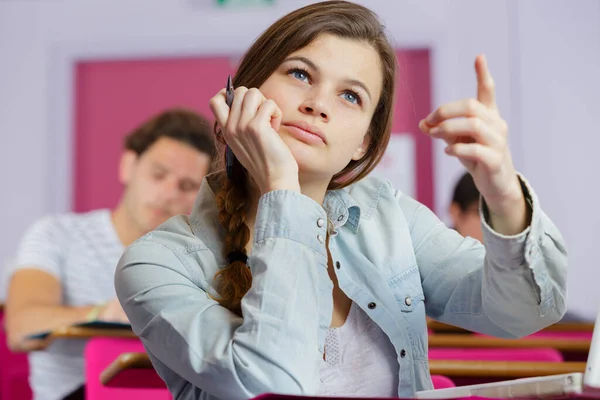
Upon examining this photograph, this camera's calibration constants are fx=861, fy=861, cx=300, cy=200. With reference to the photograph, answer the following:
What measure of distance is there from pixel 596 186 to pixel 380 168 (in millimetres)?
1096

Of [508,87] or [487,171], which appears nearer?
[487,171]

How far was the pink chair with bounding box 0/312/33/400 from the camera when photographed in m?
2.98

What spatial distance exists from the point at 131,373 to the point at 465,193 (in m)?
1.84

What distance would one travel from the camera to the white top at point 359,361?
1259mm

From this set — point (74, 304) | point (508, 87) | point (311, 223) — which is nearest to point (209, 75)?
point (508, 87)

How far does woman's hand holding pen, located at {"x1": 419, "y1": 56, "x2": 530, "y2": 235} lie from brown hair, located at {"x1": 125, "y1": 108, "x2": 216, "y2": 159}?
73.7 inches

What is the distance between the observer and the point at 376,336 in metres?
1.30

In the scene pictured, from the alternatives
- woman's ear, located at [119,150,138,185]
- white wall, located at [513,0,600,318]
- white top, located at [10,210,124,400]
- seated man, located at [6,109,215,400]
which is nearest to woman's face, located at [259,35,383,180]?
seated man, located at [6,109,215,400]

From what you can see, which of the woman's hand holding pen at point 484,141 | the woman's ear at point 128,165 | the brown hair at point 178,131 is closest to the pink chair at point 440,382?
the woman's hand holding pen at point 484,141

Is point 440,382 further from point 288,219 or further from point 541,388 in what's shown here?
point 541,388

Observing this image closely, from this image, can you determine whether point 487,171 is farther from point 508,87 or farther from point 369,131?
point 508,87

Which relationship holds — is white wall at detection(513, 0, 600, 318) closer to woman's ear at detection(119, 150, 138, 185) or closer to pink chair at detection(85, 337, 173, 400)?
woman's ear at detection(119, 150, 138, 185)

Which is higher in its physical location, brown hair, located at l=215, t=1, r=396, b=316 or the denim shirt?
brown hair, located at l=215, t=1, r=396, b=316

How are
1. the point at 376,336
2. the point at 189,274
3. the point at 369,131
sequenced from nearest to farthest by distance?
the point at 189,274, the point at 376,336, the point at 369,131
